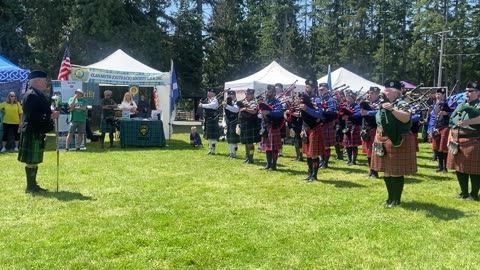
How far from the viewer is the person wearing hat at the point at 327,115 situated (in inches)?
300

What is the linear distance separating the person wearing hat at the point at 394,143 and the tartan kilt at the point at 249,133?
11.8 ft

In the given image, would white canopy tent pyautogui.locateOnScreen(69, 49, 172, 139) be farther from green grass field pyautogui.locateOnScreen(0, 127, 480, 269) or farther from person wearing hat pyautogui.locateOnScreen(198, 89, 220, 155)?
green grass field pyautogui.locateOnScreen(0, 127, 480, 269)

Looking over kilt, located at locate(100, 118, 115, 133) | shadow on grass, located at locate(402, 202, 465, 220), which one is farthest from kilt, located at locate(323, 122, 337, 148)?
kilt, located at locate(100, 118, 115, 133)

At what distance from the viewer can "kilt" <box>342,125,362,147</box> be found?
8586 millimetres

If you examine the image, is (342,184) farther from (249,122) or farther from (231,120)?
(231,120)

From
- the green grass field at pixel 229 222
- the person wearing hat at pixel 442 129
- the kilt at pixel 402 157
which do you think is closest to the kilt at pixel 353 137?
the green grass field at pixel 229 222

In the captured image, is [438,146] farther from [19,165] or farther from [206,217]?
[19,165]

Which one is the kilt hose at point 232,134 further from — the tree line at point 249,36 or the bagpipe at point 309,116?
the tree line at point 249,36

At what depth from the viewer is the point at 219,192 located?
6223 mm

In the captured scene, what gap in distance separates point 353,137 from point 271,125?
175cm

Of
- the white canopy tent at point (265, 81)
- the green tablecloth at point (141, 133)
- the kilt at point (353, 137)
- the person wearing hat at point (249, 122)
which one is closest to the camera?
the kilt at point (353, 137)

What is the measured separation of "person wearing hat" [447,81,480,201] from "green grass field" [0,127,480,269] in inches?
17.5

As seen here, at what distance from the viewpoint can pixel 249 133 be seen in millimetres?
8836

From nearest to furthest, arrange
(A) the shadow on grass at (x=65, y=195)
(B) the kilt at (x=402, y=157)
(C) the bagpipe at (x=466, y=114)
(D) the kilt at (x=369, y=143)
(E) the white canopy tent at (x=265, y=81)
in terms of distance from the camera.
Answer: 1. (B) the kilt at (x=402, y=157)
2. (C) the bagpipe at (x=466, y=114)
3. (A) the shadow on grass at (x=65, y=195)
4. (D) the kilt at (x=369, y=143)
5. (E) the white canopy tent at (x=265, y=81)
